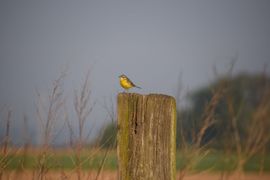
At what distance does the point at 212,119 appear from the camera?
434 cm

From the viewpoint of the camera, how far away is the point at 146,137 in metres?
2.32

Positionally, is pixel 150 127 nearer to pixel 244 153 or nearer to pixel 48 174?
pixel 48 174

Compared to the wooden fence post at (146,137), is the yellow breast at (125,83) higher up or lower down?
higher up

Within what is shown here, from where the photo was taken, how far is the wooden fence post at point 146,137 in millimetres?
Result: 2314

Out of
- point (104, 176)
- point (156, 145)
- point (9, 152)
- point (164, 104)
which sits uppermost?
point (164, 104)

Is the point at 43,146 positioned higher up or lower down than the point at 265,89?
lower down

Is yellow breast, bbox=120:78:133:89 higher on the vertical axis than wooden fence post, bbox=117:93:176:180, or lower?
higher

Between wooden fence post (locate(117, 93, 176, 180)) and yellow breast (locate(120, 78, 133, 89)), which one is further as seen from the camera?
yellow breast (locate(120, 78, 133, 89))

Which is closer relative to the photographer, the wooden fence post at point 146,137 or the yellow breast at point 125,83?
the wooden fence post at point 146,137

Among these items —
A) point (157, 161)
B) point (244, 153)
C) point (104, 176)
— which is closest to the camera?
point (157, 161)

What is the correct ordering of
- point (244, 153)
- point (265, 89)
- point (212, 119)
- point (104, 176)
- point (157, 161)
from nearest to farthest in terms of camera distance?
point (157, 161)
point (104, 176)
point (212, 119)
point (244, 153)
point (265, 89)

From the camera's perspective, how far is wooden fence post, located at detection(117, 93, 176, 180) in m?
2.31

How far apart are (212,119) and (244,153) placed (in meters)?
0.63

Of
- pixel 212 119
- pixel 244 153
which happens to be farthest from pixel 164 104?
pixel 244 153
